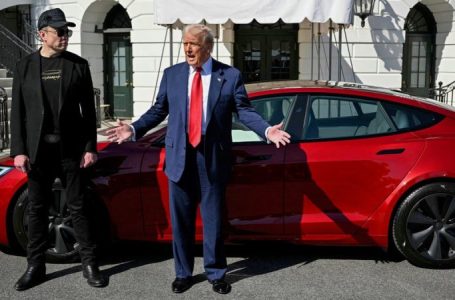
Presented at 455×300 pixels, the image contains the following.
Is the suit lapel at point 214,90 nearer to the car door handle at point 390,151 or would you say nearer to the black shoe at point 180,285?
the black shoe at point 180,285

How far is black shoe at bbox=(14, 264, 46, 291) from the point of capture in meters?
3.92

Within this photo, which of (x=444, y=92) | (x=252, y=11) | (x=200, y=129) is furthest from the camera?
(x=444, y=92)

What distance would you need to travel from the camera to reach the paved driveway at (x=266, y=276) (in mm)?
3854

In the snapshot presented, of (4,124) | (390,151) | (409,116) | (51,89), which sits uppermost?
(51,89)

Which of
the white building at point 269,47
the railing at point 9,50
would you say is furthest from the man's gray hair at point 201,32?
the railing at point 9,50

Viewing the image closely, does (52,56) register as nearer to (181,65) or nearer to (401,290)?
(181,65)


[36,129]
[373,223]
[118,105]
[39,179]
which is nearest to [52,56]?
[36,129]

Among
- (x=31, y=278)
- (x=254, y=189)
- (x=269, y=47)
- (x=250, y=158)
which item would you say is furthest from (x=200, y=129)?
(x=269, y=47)

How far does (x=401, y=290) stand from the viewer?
3.92 m

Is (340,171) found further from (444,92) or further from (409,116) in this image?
(444,92)

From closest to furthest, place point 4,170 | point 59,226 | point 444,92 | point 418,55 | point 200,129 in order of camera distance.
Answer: point 200,129
point 59,226
point 4,170
point 444,92
point 418,55

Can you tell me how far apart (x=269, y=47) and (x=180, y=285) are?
10.4m

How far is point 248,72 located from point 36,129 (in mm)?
10150

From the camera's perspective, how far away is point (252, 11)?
9.03 meters
